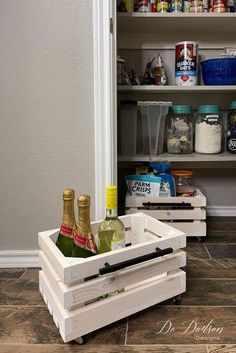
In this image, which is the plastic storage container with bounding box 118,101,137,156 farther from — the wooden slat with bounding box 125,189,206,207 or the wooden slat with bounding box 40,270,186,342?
the wooden slat with bounding box 40,270,186,342

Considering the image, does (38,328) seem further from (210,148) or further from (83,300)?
(210,148)

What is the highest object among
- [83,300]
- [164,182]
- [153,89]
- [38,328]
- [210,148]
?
[153,89]

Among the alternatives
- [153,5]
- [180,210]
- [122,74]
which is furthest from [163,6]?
[180,210]

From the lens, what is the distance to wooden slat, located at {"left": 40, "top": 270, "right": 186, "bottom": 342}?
2.36ft

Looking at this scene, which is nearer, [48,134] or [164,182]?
[48,134]

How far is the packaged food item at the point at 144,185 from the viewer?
4.75ft

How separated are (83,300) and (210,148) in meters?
1.10

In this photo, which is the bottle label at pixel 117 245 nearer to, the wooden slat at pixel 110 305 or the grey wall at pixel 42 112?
Answer: the wooden slat at pixel 110 305

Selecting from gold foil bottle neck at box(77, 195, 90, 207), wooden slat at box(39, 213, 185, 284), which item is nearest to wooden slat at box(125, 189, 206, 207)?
wooden slat at box(39, 213, 185, 284)

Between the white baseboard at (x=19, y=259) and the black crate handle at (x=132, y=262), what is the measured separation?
526 mm

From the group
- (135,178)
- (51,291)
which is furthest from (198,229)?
(51,291)

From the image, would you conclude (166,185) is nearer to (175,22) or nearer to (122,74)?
(122,74)

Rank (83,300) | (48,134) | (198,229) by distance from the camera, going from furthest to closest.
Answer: (198,229) < (48,134) < (83,300)

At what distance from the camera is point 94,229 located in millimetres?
953
